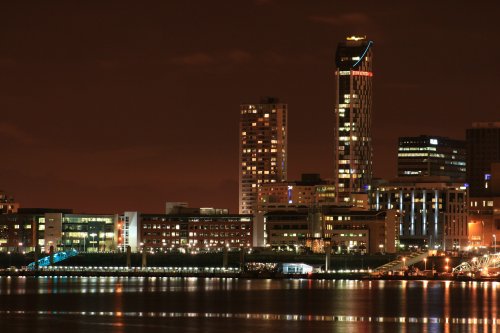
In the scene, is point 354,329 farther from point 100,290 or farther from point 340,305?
point 100,290

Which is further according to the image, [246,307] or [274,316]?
[246,307]

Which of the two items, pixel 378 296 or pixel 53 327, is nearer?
pixel 53 327

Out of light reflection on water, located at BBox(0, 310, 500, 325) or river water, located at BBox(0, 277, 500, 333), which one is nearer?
river water, located at BBox(0, 277, 500, 333)

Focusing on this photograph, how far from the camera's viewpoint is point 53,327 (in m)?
103

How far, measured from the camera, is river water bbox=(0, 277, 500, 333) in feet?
342

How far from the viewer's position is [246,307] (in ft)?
411

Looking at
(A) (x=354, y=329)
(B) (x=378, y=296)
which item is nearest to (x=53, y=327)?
(A) (x=354, y=329)

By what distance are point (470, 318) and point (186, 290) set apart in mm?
51876

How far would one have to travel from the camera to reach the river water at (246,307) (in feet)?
342

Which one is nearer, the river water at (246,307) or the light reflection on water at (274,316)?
the river water at (246,307)

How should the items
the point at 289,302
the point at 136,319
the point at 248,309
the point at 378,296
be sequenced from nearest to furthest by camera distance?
the point at 136,319 < the point at 248,309 < the point at 289,302 < the point at 378,296

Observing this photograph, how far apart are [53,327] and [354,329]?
23427 millimetres

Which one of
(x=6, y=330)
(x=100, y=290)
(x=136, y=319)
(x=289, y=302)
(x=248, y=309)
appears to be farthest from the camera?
(x=100, y=290)

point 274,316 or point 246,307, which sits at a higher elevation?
point 246,307
